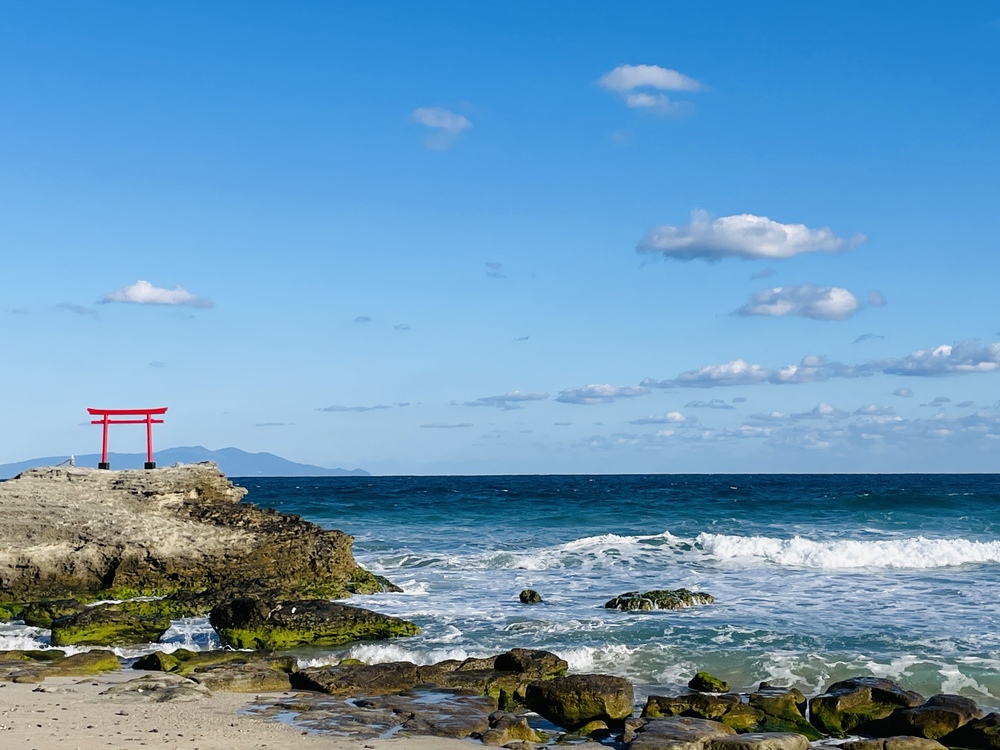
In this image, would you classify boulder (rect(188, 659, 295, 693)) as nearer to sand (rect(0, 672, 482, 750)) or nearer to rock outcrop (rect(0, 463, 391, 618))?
sand (rect(0, 672, 482, 750))

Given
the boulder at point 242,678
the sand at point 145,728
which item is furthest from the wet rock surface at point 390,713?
the boulder at point 242,678

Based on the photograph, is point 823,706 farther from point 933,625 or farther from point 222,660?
point 222,660

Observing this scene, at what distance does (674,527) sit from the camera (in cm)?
4047

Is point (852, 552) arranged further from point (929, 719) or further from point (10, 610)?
point (10, 610)

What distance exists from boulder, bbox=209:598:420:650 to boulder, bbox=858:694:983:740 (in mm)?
8478

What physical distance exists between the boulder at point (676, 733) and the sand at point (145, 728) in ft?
6.08

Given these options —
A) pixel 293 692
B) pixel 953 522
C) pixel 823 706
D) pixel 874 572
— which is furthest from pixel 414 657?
pixel 953 522

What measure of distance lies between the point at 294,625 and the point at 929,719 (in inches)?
402

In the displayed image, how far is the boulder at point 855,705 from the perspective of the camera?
1200 cm

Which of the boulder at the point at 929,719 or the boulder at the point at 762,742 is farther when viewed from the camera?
the boulder at the point at 929,719

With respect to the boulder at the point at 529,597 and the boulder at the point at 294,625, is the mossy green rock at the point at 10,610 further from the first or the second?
the boulder at the point at 529,597

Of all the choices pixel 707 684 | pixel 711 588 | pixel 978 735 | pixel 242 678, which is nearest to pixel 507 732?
pixel 707 684

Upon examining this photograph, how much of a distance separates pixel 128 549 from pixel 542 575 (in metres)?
10.5

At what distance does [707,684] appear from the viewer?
13594 millimetres
